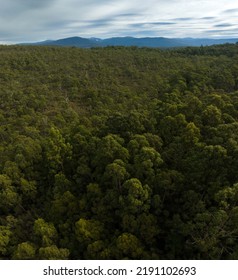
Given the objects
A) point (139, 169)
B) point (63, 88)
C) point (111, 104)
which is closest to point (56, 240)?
point (139, 169)

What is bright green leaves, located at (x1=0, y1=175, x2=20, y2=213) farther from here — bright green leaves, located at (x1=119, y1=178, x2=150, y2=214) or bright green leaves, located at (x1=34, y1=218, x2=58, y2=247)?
bright green leaves, located at (x1=119, y1=178, x2=150, y2=214)

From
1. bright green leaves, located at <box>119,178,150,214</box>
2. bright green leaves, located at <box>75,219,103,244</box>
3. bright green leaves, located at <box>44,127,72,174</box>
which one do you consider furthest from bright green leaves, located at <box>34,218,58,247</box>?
bright green leaves, located at <box>44,127,72,174</box>

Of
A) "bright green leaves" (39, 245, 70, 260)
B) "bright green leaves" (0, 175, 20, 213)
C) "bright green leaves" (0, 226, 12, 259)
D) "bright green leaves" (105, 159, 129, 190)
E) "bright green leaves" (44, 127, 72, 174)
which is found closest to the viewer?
"bright green leaves" (39, 245, 70, 260)

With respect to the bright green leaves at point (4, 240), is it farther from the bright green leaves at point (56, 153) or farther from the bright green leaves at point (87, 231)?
the bright green leaves at point (56, 153)

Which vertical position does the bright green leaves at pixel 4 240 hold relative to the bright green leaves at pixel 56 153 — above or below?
below

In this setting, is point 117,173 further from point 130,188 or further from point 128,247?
point 128,247

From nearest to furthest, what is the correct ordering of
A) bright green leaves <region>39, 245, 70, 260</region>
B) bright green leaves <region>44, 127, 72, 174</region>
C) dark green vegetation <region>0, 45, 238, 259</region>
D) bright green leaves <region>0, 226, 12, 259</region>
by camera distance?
bright green leaves <region>39, 245, 70, 260</region> → dark green vegetation <region>0, 45, 238, 259</region> → bright green leaves <region>0, 226, 12, 259</region> → bright green leaves <region>44, 127, 72, 174</region>

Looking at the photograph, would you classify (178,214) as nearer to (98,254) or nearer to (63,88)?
(98,254)

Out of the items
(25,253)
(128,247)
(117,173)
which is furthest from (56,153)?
(128,247)

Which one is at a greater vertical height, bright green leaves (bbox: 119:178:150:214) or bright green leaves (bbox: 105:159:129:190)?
bright green leaves (bbox: 105:159:129:190)

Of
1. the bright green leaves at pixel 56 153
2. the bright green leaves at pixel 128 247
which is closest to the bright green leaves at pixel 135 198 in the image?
the bright green leaves at pixel 128 247

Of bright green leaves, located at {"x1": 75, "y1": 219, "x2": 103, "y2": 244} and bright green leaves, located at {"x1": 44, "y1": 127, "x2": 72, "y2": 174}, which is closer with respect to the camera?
bright green leaves, located at {"x1": 75, "y1": 219, "x2": 103, "y2": 244}
